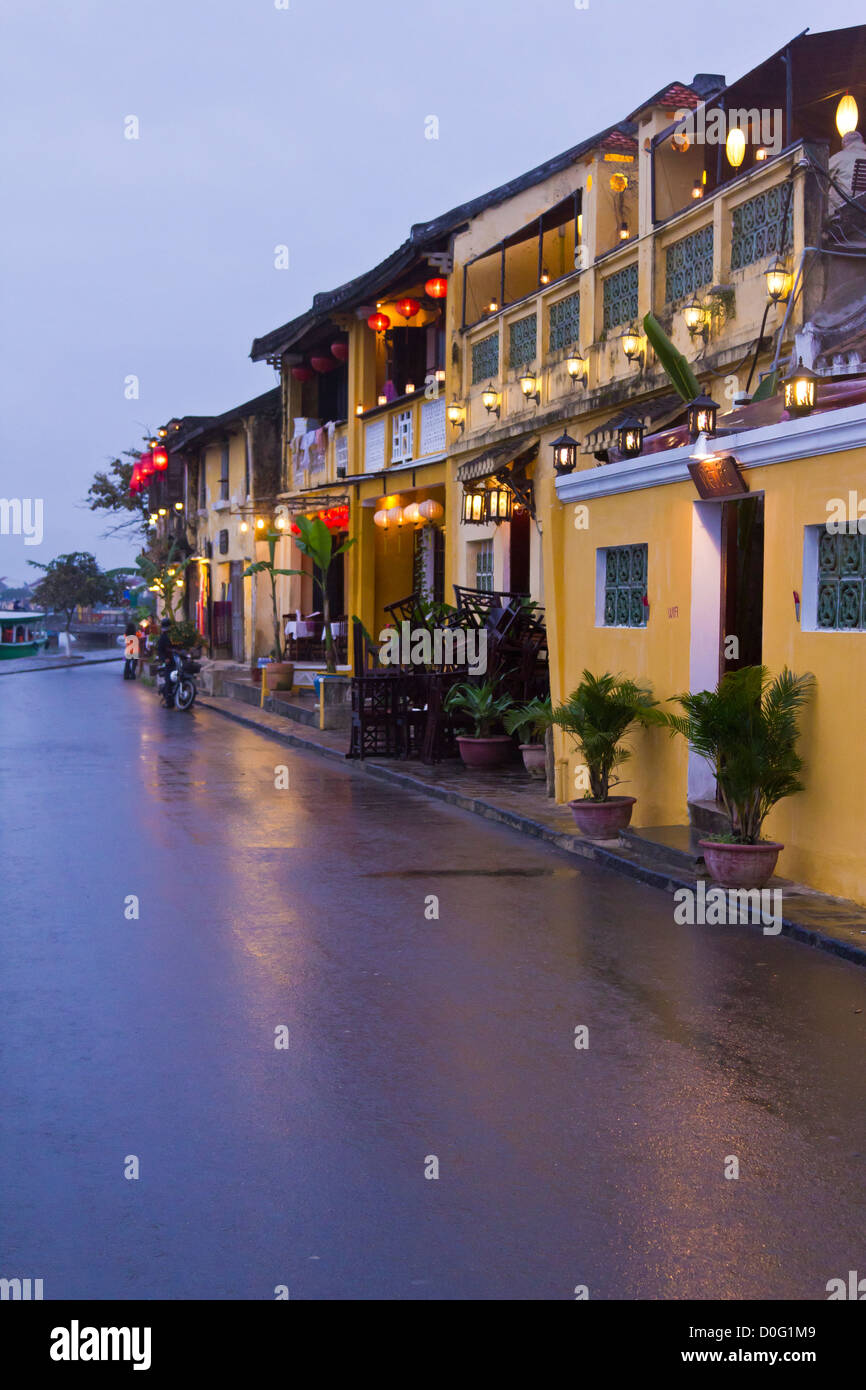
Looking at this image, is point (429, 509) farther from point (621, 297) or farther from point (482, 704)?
point (482, 704)

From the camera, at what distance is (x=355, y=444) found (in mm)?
29391

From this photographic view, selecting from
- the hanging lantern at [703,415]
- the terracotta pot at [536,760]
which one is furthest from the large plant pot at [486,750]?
the hanging lantern at [703,415]

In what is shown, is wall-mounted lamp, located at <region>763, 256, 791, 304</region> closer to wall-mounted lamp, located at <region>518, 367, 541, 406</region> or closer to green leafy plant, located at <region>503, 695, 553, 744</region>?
green leafy plant, located at <region>503, 695, 553, 744</region>

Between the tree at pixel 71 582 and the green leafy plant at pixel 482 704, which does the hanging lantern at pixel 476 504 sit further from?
the tree at pixel 71 582

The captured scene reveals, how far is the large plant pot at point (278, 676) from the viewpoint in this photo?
2929cm

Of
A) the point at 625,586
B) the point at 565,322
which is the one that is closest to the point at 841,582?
the point at 625,586

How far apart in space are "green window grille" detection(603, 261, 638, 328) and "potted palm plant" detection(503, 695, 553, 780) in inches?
190

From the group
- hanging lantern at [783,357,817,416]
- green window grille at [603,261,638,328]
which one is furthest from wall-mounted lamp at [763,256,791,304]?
green window grille at [603,261,638,328]

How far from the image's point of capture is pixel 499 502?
2041 cm

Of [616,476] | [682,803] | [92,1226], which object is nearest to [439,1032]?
[92,1226]

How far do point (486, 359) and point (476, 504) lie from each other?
10.2 feet

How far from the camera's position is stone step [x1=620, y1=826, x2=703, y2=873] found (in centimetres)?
1031

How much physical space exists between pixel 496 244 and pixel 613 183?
4.04 meters
